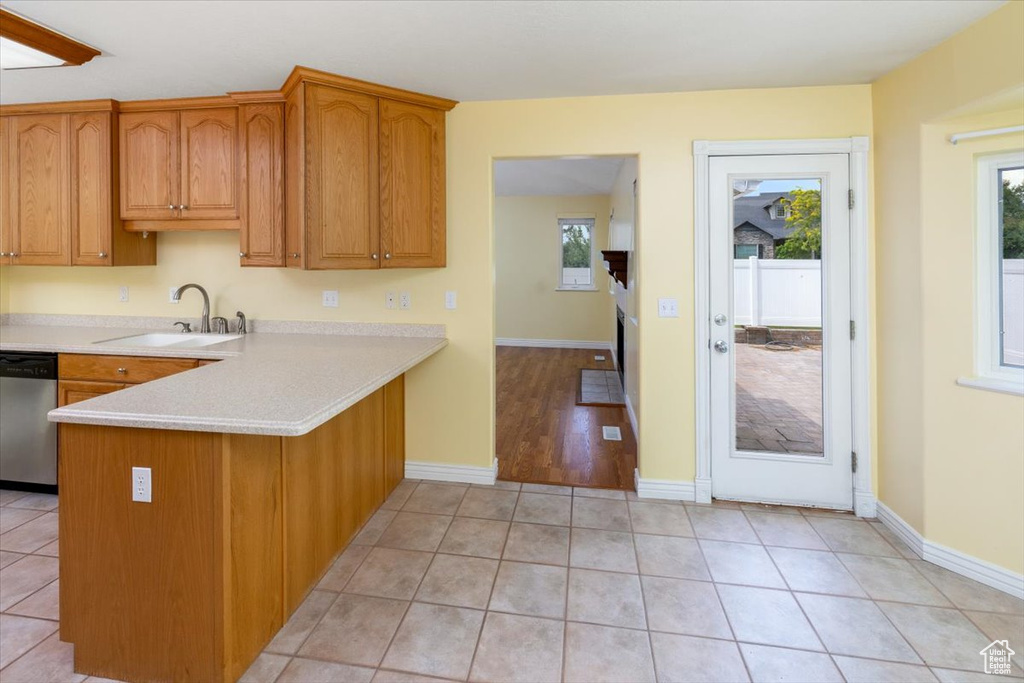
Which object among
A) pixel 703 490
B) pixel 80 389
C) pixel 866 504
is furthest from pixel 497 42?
pixel 866 504

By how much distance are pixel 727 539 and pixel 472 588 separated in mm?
1279

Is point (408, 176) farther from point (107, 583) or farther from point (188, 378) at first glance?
point (107, 583)

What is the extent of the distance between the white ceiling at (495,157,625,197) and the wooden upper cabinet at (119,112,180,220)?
11.1 feet

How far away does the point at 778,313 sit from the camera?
2.84 m

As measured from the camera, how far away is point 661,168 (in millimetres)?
2910

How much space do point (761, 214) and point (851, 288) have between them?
610 millimetres

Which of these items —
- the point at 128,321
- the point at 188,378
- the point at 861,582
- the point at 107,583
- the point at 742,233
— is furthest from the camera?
the point at 128,321

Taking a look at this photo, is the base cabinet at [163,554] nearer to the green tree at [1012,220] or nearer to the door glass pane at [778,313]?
the door glass pane at [778,313]

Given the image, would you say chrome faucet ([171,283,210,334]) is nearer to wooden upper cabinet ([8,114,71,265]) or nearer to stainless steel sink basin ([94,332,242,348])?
stainless steel sink basin ([94,332,242,348])

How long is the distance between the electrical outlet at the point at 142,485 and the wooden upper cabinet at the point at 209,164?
73.2 inches

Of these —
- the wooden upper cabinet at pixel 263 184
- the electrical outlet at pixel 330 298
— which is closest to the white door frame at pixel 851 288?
the electrical outlet at pixel 330 298

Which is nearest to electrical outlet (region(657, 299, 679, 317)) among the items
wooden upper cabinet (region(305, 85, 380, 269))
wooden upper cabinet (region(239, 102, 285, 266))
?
wooden upper cabinet (region(305, 85, 380, 269))

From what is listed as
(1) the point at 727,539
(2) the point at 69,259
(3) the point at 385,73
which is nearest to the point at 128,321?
(2) the point at 69,259

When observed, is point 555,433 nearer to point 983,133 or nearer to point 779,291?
point 779,291
